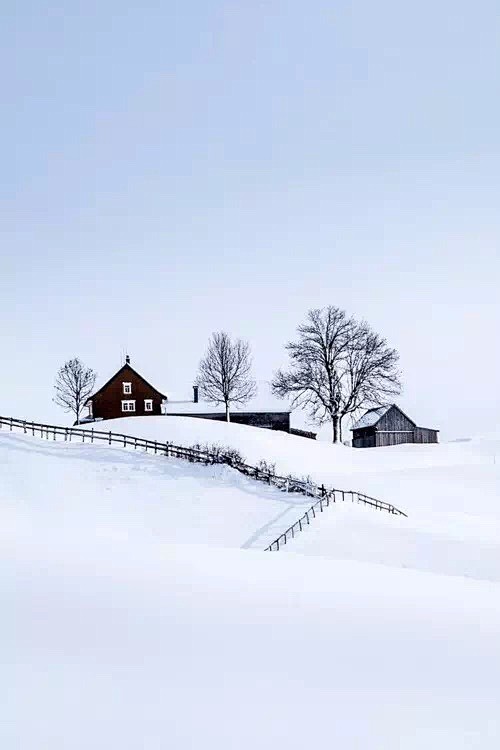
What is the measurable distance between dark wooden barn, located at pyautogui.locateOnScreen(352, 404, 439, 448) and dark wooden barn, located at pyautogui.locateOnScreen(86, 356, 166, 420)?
20077 millimetres

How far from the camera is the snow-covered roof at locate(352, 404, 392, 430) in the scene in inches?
1864

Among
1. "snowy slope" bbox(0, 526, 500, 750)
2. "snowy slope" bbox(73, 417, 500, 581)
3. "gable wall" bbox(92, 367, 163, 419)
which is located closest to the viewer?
"snowy slope" bbox(0, 526, 500, 750)

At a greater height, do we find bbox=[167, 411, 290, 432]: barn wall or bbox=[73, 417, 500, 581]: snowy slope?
bbox=[167, 411, 290, 432]: barn wall

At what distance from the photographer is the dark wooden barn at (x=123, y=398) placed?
55.5 metres

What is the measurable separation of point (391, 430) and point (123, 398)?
2476 centimetres

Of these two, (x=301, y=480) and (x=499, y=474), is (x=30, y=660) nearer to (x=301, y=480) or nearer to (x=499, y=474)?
(x=301, y=480)

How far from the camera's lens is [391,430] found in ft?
155

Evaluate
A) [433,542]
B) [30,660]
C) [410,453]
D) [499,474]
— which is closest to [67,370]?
[410,453]

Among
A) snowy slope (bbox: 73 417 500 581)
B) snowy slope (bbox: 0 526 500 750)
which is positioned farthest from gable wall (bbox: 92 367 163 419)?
snowy slope (bbox: 0 526 500 750)

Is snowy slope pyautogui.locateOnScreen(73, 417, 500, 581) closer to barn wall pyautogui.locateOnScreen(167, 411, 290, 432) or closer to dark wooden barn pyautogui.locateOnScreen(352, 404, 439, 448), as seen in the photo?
dark wooden barn pyautogui.locateOnScreen(352, 404, 439, 448)

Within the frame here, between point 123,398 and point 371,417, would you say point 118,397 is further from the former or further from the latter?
point 371,417

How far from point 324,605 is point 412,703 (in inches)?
107

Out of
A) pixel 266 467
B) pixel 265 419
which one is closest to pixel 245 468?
pixel 266 467

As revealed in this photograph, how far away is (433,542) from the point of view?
19797mm
